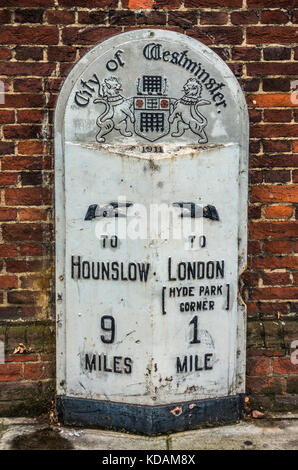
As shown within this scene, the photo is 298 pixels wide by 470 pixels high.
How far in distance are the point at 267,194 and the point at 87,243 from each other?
1124mm

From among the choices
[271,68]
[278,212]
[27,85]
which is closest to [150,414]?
[278,212]

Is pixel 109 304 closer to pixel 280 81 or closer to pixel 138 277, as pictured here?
pixel 138 277

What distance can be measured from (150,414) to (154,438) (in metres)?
0.13

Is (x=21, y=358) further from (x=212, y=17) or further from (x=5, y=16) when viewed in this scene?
(x=212, y=17)

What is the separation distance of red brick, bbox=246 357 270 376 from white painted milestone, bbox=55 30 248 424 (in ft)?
0.82

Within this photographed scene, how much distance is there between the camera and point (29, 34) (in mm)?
2871

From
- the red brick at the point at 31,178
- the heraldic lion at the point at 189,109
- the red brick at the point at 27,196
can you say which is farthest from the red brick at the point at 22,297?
the heraldic lion at the point at 189,109

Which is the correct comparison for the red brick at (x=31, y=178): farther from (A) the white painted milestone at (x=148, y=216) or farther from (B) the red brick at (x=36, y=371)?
(B) the red brick at (x=36, y=371)

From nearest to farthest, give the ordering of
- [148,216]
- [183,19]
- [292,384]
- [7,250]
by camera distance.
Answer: [148,216] < [183,19] < [7,250] < [292,384]

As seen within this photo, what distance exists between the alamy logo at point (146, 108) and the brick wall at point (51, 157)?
1.05 ft

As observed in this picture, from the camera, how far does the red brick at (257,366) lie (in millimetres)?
3072

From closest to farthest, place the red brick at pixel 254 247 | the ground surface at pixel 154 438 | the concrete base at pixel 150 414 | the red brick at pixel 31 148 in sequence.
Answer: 1. the ground surface at pixel 154 438
2. the concrete base at pixel 150 414
3. the red brick at pixel 31 148
4. the red brick at pixel 254 247

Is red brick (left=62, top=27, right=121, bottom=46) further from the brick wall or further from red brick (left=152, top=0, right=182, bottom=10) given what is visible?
red brick (left=152, top=0, right=182, bottom=10)

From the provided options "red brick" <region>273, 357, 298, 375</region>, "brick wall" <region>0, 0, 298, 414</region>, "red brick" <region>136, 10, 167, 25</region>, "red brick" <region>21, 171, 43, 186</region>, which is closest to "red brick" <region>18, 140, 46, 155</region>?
"brick wall" <region>0, 0, 298, 414</region>
